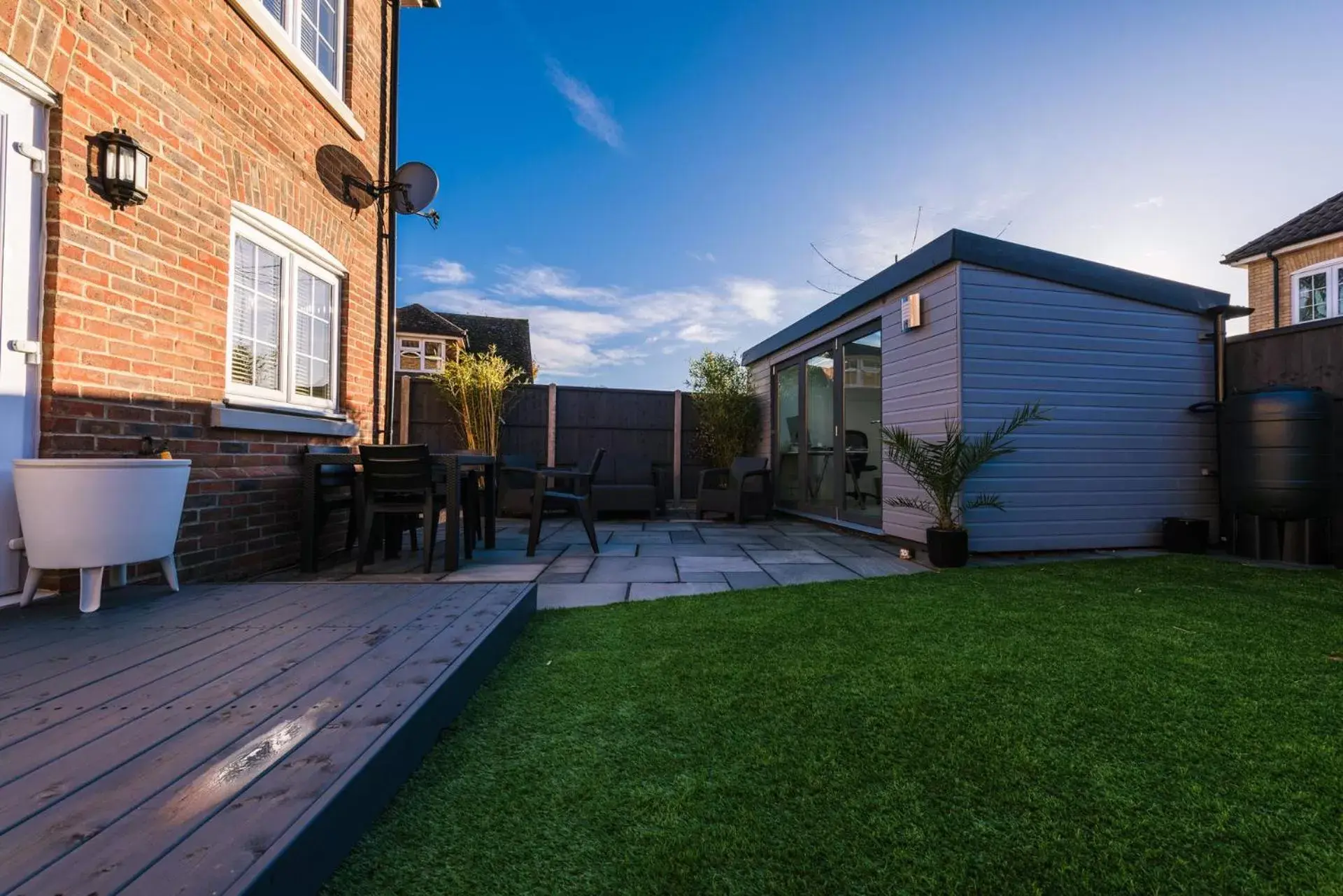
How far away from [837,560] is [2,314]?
4.60m

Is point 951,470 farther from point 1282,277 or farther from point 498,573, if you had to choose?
point 1282,277

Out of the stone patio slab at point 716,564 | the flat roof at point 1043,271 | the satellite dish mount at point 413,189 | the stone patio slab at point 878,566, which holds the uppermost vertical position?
the satellite dish mount at point 413,189

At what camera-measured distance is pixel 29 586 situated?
2150 mm

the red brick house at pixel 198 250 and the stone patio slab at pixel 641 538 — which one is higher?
the red brick house at pixel 198 250

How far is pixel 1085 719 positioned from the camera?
166 centimetres

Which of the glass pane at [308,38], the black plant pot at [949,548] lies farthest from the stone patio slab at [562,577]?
the glass pane at [308,38]

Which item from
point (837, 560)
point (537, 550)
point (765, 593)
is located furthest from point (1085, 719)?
point (537, 550)

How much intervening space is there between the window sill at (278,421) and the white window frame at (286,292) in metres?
0.05

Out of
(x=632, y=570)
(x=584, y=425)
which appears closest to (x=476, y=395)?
(x=584, y=425)

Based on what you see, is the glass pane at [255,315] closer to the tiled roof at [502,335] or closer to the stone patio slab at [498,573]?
the stone patio slab at [498,573]

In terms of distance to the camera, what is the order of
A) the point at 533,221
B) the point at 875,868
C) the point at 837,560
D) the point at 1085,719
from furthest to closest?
the point at 533,221
the point at 837,560
the point at 1085,719
the point at 875,868

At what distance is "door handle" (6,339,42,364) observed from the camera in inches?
83.2

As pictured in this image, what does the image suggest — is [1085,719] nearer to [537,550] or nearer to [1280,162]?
[537,550]

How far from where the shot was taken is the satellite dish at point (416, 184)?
4.75 m
